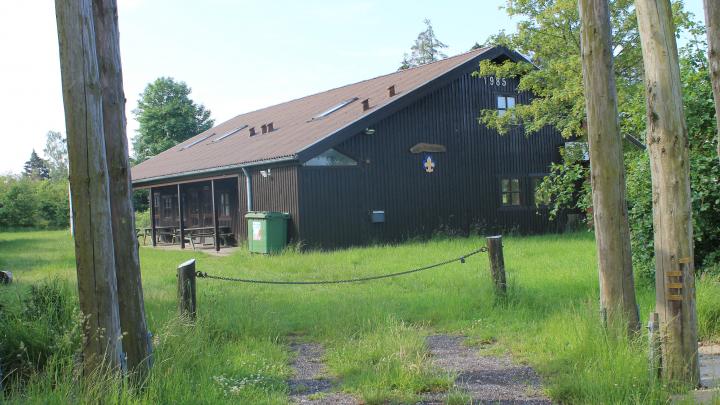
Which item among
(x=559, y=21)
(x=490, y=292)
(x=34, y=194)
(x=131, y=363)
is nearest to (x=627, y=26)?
(x=559, y=21)

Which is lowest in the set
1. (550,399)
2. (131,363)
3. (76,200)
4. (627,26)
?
(550,399)

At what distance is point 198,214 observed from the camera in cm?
2659

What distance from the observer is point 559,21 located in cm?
1884

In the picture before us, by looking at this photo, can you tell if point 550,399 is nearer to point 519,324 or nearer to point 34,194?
point 519,324

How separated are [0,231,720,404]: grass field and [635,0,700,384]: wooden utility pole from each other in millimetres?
321

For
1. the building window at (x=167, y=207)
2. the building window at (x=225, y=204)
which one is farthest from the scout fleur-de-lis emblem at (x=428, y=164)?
the building window at (x=167, y=207)

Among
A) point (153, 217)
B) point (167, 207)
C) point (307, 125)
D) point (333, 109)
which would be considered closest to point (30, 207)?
point (167, 207)

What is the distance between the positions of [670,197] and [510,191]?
1710 cm

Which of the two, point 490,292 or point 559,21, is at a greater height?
point 559,21

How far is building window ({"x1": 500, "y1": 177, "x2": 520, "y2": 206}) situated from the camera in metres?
22.0

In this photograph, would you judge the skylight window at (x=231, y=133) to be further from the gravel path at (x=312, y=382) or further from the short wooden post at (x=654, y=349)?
the short wooden post at (x=654, y=349)

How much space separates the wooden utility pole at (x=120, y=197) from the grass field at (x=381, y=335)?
0.30 meters

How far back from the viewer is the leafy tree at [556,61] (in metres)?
18.1

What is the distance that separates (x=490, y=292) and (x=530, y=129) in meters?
12.4
